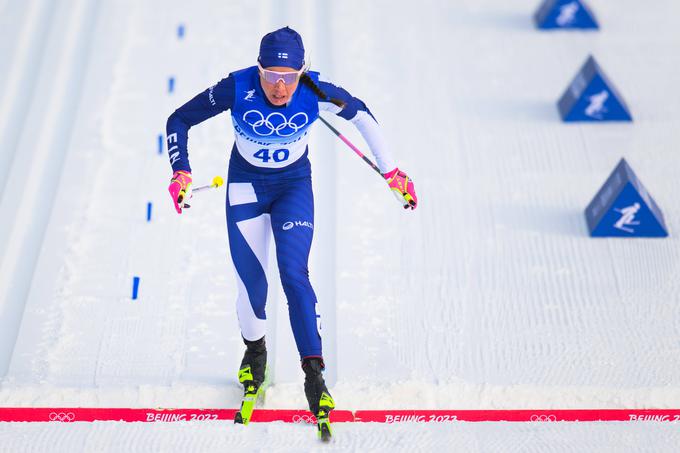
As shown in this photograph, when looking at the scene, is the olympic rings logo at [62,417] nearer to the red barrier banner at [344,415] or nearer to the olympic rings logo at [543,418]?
the red barrier banner at [344,415]

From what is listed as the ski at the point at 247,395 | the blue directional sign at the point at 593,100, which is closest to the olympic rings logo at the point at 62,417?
the ski at the point at 247,395

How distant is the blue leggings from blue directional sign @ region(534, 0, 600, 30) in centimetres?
371

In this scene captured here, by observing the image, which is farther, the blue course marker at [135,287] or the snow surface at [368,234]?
the blue course marker at [135,287]

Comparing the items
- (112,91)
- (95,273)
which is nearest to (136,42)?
(112,91)

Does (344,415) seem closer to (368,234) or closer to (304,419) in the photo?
(304,419)

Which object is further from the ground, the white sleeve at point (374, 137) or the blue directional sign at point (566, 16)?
the blue directional sign at point (566, 16)

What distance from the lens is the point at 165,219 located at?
191 inches

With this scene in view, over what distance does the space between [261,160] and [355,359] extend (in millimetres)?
1107

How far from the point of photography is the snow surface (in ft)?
12.9

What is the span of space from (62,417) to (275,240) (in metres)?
1.24

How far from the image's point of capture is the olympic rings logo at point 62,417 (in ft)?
12.3

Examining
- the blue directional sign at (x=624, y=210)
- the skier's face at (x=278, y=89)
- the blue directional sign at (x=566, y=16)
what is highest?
the blue directional sign at (x=566, y=16)

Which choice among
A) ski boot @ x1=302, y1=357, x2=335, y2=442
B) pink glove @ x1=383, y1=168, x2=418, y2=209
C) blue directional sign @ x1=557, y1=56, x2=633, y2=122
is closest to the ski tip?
ski boot @ x1=302, y1=357, x2=335, y2=442

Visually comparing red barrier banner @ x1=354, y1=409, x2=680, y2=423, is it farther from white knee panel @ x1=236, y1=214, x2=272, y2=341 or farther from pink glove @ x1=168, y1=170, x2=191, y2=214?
pink glove @ x1=168, y1=170, x2=191, y2=214
